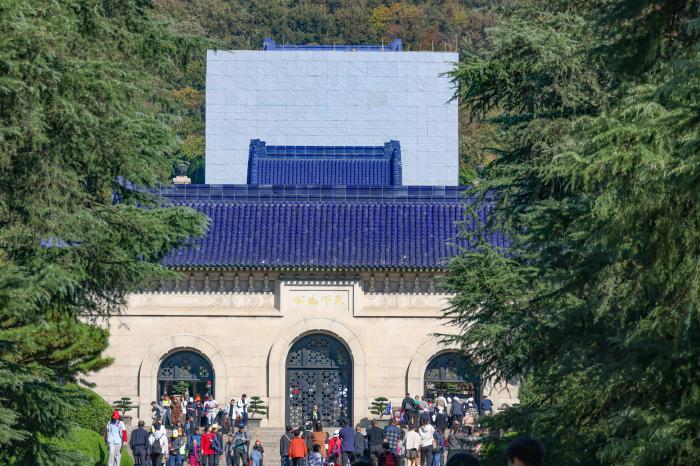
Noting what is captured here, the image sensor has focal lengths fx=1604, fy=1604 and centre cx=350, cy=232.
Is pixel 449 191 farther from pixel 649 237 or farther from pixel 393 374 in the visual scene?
pixel 649 237

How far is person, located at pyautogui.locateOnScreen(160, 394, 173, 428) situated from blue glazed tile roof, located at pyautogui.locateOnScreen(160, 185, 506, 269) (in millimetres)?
3779

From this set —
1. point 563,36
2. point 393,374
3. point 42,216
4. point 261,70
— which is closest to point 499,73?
point 563,36

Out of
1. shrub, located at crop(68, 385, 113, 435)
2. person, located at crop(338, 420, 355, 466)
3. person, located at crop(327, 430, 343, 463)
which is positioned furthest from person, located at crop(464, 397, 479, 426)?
shrub, located at crop(68, 385, 113, 435)

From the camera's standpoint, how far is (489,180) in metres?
25.6

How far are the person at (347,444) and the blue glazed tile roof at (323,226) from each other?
1044 cm

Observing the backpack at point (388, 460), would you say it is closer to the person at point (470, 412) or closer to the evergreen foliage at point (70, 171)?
the evergreen foliage at point (70, 171)

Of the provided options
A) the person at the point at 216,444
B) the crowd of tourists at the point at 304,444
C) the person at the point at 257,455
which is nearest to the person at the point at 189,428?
the crowd of tourists at the point at 304,444

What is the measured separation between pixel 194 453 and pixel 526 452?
2605 centimetres

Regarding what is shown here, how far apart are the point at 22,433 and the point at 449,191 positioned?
98.1 feet

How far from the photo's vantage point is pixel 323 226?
46188 millimetres

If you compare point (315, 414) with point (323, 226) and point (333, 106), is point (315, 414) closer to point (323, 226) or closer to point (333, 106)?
point (323, 226)

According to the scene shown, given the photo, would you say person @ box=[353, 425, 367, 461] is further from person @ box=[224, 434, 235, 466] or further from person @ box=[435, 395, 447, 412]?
person @ box=[435, 395, 447, 412]

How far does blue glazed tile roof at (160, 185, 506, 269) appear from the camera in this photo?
147 ft

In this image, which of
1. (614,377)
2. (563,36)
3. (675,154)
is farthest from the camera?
(563,36)
